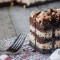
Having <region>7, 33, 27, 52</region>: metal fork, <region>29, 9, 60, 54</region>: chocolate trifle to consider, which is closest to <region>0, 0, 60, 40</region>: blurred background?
<region>7, 33, 27, 52</region>: metal fork

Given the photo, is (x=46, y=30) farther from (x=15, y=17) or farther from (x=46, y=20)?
(x=15, y=17)

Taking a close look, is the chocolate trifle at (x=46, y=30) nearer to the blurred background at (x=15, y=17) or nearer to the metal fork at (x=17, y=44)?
the metal fork at (x=17, y=44)

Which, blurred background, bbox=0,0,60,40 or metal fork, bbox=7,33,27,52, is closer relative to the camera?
metal fork, bbox=7,33,27,52

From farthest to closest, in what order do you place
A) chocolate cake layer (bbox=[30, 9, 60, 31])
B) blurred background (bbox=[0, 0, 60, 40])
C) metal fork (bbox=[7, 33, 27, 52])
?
blurred background (bbox=[0, 0, 60, 40])
metal fork (bbox=[7, 33, 27, 52])
chocolate cake layer (bbox=[30, 9, 60, 31])

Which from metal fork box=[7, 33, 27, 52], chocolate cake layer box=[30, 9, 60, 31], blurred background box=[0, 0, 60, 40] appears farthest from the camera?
blurred background box=[0, 0, 60, 40]

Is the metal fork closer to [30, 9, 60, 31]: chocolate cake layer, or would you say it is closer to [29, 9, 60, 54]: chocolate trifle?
[29, 9, 60, 54]: chocolate trifle
